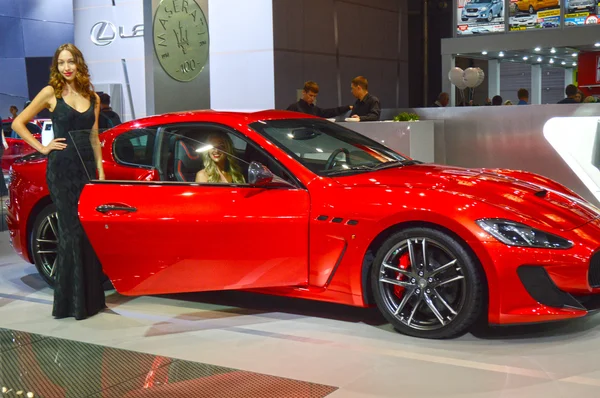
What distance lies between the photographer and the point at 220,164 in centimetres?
541

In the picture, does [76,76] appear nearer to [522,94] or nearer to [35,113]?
[35,113]

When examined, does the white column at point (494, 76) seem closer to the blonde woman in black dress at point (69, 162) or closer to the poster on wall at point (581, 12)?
the poster on wall at point (581, 12)

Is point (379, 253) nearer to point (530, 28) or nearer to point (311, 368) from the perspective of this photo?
point (311, 368)

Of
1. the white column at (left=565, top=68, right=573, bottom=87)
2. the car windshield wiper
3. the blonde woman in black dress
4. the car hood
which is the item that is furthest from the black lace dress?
the white column at (left=565, top=68, right=573, bottom=87)

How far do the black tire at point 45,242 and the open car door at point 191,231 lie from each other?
91cm

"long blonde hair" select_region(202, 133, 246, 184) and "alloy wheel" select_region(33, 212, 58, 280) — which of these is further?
"alloy wheel" select_region(33, 212, 58, 280)

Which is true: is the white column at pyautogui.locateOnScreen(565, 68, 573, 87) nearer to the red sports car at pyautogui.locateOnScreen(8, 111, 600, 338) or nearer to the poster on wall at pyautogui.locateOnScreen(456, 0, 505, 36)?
the poster on wall at pyautogui.locateOnScreen(456, 0, 505, 36)

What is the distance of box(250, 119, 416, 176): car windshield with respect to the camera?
5.44 metres

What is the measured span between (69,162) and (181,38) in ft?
12.7

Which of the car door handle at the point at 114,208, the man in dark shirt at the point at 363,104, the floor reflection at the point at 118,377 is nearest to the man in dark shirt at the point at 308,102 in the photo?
the man in dark shirt at the point at 363,104

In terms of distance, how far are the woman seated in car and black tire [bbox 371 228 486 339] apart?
109 centimetres

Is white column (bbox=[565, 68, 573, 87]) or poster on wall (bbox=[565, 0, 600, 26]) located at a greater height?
poster on wall (bbox=[565, 0, 600, 26])

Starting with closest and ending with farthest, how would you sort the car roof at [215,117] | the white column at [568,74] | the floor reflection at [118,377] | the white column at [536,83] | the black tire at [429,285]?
the floor reflection at [118,377]
the black tire at [429,285]
the car roof at [215,117]
the white column at [536,83]
the white column at [568,74]

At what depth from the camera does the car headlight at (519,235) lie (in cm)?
462
